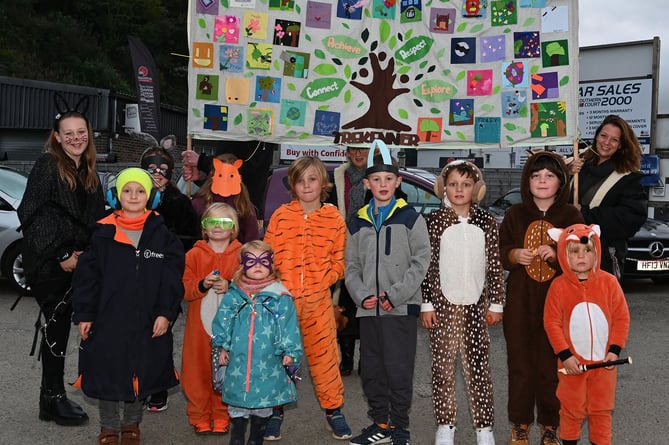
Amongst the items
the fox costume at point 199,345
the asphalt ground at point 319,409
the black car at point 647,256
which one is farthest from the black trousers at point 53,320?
the black car at point 647,256

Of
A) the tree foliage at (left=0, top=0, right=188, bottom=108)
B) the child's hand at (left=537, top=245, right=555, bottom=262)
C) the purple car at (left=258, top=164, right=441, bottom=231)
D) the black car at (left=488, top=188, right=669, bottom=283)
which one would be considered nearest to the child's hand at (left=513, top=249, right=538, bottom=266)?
the child's hand at (left=537, top=245, right=555, bottom=262)

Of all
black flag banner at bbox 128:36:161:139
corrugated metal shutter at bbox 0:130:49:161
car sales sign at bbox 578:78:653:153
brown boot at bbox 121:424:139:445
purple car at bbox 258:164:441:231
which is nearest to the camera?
brown boot at bbox 121:424:139:445

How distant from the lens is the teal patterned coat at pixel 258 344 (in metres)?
4.11

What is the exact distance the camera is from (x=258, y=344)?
416cm

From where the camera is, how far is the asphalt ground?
468 cm

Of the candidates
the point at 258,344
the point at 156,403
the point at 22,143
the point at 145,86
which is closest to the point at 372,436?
the point at 258,344

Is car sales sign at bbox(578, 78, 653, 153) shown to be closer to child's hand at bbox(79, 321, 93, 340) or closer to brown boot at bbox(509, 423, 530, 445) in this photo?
brown boot at bbox(509, 423, 530, 445)

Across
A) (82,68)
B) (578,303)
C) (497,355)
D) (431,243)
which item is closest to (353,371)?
(497,355)

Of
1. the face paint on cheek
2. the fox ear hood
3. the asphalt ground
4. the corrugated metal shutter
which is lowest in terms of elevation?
the asphalt ground

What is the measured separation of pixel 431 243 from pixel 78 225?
238 cm

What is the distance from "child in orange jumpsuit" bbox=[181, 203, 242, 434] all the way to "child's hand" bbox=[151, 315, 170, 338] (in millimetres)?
425

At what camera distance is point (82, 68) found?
44906 mm

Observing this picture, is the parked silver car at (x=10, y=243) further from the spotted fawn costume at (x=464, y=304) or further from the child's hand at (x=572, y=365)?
the child's hand at (x=572, y=365)

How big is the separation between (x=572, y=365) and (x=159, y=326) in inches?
96.5
